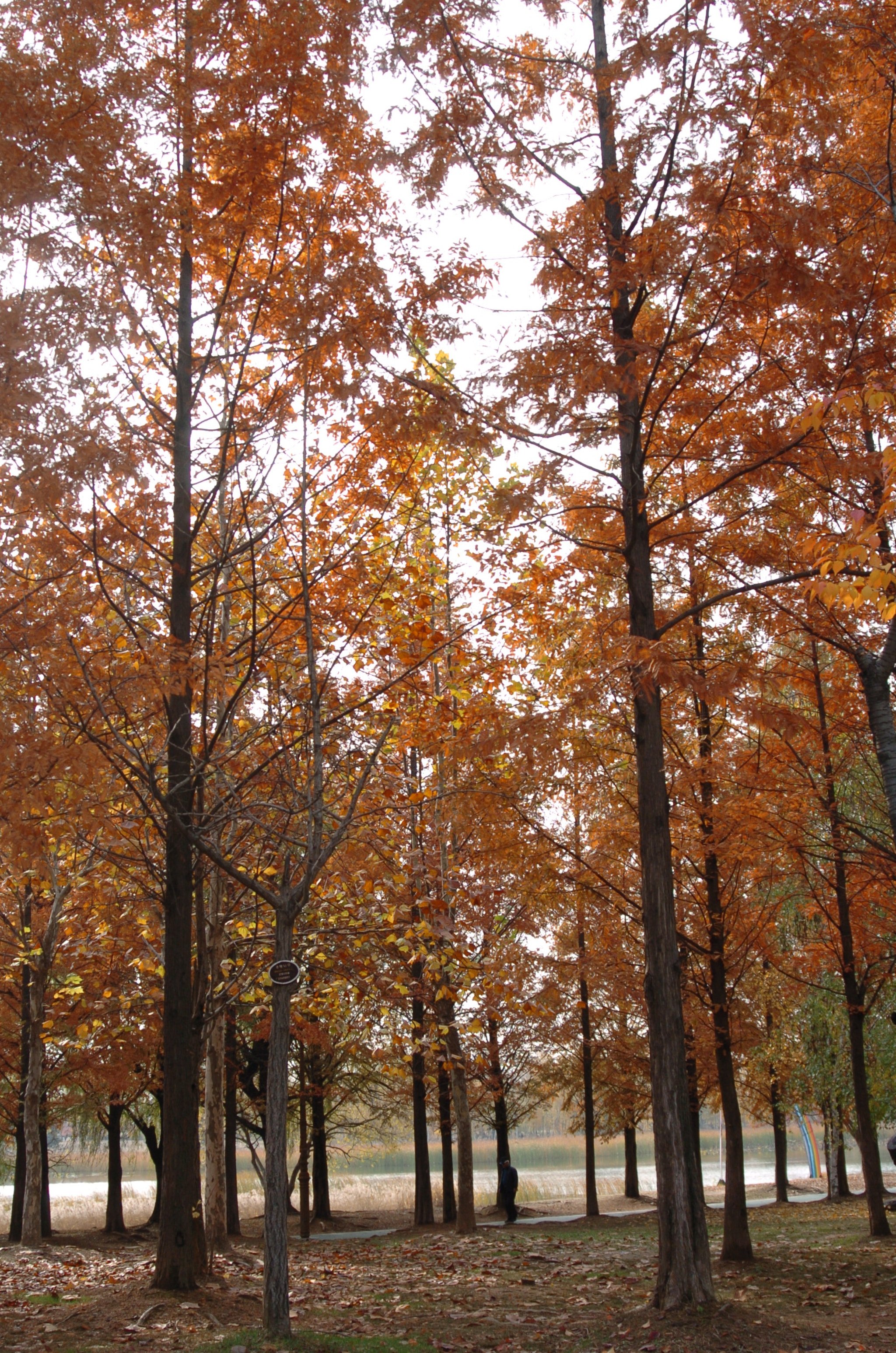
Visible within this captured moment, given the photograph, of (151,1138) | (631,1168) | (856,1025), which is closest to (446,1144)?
(631,1168)

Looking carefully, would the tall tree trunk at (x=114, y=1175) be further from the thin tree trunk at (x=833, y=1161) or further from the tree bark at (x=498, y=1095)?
the thin tree trunk at (x=833, y=1161)

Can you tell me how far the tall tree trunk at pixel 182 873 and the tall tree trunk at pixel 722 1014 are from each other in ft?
18.6

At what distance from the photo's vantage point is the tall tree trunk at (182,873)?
7.70 metres

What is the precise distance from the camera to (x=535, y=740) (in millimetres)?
7445

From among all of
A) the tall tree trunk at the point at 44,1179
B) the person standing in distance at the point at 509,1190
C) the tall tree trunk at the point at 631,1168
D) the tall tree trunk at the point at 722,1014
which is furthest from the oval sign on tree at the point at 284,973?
the tall tree trunk at the point at 631,1168

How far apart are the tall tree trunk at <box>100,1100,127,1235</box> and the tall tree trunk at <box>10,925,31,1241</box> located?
6.18 feet

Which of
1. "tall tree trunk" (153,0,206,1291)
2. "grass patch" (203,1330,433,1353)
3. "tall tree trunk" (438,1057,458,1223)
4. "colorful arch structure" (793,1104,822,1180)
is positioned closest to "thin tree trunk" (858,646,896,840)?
"grass patch" (203,1330,433,1353)

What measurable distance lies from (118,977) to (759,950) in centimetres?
834

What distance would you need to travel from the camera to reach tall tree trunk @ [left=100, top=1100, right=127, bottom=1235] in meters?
21.8

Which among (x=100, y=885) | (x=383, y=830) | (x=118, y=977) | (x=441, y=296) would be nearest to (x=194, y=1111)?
(x=383, y=830)

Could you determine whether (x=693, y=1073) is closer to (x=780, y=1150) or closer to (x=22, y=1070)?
(x=780, y=1150)

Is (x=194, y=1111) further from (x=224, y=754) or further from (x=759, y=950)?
(x=759, y=950)

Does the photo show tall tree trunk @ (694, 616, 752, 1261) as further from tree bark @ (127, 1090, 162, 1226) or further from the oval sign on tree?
tree bark @ (127, 1090, 162, 1226)

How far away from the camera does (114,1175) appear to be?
23.0 meters
